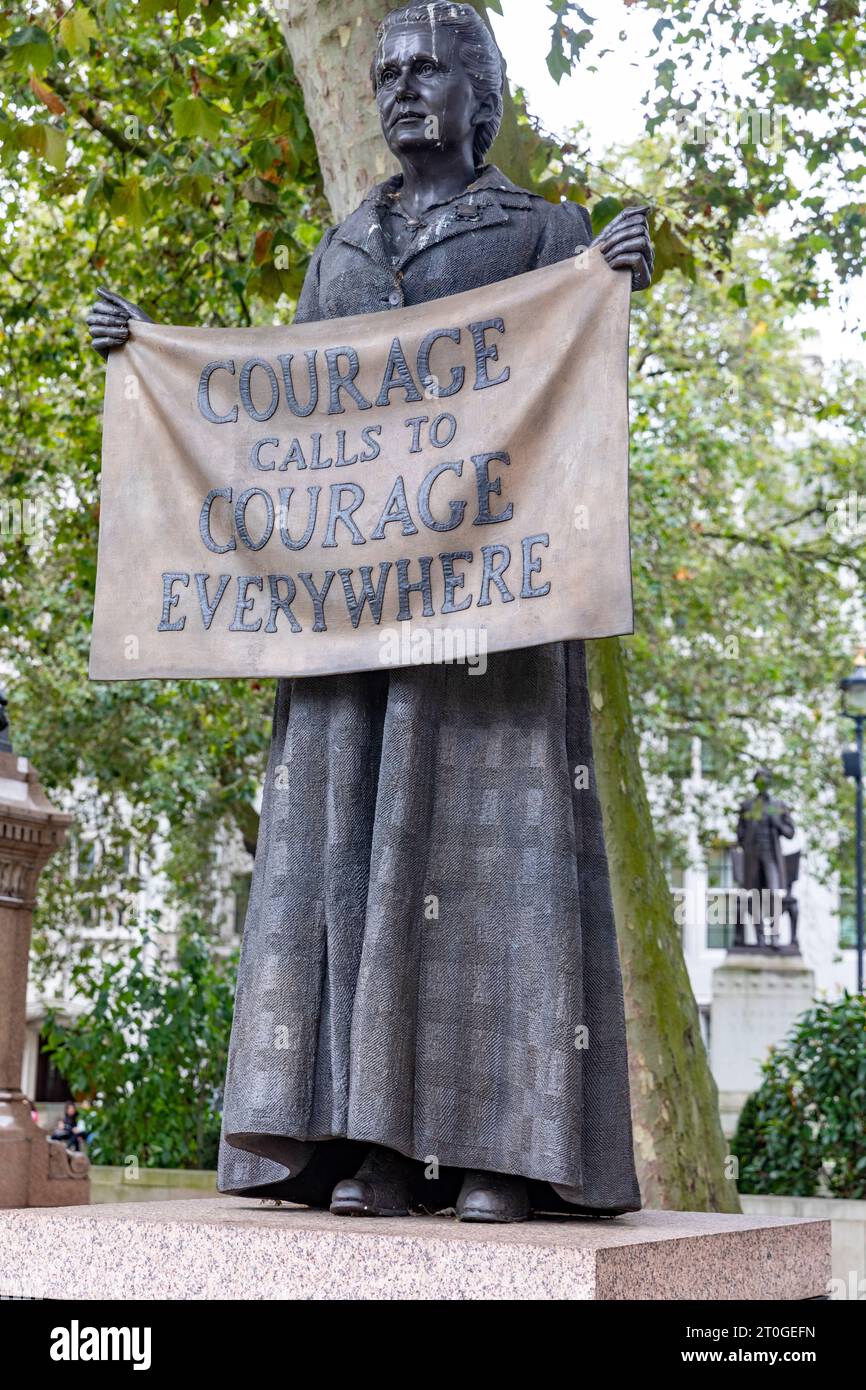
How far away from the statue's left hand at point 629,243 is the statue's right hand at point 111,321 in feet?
4.17

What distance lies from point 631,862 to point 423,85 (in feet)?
17.4

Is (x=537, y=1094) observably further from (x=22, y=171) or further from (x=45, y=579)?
(x=45, y=579)

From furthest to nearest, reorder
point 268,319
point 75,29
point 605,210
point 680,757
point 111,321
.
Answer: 1. point 680,757
2. point 268,319
3. point 605,210
4. point 75,29
5. point 111,321

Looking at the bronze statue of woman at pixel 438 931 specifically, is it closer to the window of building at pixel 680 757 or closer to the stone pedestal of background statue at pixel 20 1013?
the stone pedestal of background statue at pixel 20 1013

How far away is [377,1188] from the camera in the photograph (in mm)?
3818

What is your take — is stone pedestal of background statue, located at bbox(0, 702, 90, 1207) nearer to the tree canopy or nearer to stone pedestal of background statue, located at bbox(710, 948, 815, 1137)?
the tree canopy

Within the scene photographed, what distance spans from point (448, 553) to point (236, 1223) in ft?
5.12

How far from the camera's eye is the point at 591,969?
13.1 feet

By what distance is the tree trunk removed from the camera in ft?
27.1

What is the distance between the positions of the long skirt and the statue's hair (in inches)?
56.9

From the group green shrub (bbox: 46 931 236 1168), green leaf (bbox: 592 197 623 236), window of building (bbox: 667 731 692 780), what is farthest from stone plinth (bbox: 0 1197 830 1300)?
window of building (bbox: 667 731 692 780)

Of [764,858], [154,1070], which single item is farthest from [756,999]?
[154,1070]

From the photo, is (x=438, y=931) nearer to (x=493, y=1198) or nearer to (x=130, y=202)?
(x=493, y=1198)

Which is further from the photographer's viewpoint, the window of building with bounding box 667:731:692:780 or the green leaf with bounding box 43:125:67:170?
the window of building with bounding box 667:731:692:780
